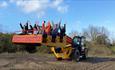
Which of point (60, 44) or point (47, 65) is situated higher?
point (60, 44)

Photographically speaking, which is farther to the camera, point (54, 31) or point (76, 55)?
point (76, 55)

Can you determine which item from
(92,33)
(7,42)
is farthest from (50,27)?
(92,33)

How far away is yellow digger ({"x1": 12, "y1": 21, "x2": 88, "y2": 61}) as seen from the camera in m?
20.3

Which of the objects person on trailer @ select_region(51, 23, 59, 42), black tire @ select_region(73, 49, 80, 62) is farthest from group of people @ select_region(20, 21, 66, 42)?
black tire @ select_region(73, 49, 80, 62)

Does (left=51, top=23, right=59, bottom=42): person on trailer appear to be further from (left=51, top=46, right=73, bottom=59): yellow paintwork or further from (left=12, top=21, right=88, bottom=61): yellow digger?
(left=51, top=46, right=73, bottom=59): yellow paintwork

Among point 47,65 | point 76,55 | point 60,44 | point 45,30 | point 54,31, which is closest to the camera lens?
point 47,65

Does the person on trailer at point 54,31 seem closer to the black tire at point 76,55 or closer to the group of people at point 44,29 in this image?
the group of people at point 44,29

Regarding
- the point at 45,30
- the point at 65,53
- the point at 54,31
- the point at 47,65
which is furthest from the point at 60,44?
the point at 47,65

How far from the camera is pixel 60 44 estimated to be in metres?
22.7

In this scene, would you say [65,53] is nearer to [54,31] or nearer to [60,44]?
[60,44]

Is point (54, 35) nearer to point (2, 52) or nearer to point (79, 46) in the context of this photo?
point (79, 46)

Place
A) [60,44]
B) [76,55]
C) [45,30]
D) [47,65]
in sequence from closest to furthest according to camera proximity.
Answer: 1. [47,65]
2. [45,30]
3. [60,44]
4. [76,55]

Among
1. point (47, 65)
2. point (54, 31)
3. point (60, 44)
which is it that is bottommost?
point (47, 65)

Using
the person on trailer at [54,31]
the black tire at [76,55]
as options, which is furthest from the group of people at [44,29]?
the black tire at [76,55]
